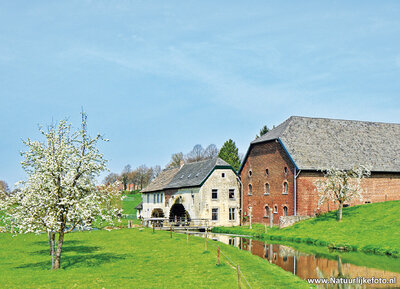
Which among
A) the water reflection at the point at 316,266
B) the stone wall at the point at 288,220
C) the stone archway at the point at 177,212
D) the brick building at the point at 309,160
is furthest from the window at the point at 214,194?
the water reflection at the point at 316,266

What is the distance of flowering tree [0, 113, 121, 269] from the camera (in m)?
19.6

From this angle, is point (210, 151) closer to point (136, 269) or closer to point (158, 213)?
point (158, 213)

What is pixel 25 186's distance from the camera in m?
20.3

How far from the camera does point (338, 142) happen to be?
47.7m

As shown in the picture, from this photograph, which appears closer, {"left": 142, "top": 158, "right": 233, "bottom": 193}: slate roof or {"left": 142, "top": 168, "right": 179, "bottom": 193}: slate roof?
{"left": 142, "top": 158, "right": 233, "bottom": 193}: slate roof

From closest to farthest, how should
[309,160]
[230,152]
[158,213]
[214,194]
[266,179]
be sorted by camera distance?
[309,160]
[266,179]
[214,194]
[158,213]
[230,152]

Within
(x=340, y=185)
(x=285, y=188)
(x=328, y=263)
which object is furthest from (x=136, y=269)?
(x=285, y=188)

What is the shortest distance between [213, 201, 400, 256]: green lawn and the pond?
1.71 metres

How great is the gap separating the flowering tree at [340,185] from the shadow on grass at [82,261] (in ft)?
69.5

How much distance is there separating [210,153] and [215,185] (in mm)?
73516

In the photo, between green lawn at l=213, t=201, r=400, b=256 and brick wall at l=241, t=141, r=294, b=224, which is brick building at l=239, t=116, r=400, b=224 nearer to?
brick wall at l=241, t=141, r=294, b=224

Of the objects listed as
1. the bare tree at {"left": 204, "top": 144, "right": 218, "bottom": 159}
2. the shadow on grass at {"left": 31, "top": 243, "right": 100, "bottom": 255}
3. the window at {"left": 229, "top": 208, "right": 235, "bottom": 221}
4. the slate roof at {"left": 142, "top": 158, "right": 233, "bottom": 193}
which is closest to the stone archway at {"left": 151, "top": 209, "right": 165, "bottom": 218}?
the slate roof at {"left": 142, "top": 158, "right": 233, "bottom": 193}

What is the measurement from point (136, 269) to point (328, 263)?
1052 cm

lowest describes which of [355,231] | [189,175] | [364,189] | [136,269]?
[136,269]
